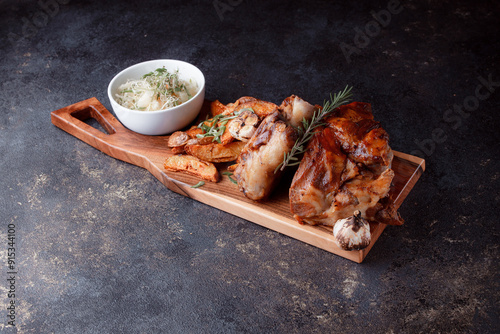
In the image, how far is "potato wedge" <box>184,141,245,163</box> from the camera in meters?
3.65

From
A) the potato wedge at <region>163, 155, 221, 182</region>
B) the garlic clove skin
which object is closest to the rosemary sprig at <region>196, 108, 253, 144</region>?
the potato wedge at <region>163, 155, 221, 182</region>

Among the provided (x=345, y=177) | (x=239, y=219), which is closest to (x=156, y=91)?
(x=239, y=219)

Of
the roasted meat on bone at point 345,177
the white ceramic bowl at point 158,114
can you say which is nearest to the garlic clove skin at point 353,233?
the roasted meat on bone at point 345,177

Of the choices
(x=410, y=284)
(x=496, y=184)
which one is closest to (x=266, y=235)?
(x=410, y=284)

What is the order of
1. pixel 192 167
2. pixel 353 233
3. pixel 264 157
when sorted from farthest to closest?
pixel 192 167, pixel 264 157, pixel 353 233

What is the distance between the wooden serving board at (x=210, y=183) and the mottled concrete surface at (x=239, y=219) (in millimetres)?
85

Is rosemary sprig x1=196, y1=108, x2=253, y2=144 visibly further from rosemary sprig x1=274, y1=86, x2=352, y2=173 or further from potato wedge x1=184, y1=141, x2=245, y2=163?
rosemary sprig x1=274, y1=86, x2=352, y2=173

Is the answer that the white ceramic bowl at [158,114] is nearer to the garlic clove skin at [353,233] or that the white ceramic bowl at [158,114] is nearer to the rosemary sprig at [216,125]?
the rosemary sprig at [216,125]

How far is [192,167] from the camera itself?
3658 mm

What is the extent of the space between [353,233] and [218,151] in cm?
115

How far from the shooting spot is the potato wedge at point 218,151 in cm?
365

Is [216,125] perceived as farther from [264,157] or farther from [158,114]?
[264,157]

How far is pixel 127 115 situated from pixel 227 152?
0.85 meters

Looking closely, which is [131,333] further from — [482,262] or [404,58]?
[404,58]
